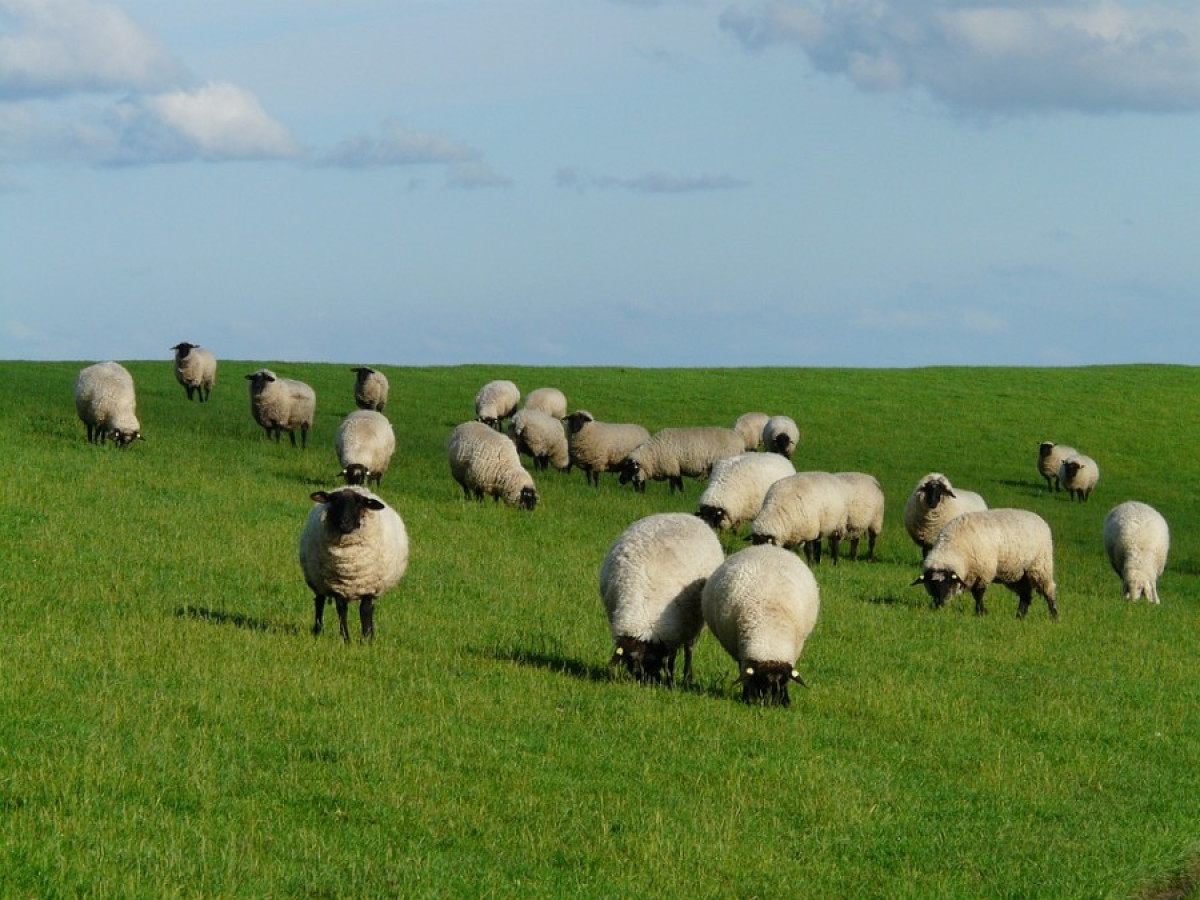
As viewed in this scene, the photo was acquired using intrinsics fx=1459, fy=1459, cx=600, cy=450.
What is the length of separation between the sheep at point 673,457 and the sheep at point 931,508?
880 centimetres

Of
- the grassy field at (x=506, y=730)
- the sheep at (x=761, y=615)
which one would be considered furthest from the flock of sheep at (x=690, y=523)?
the grassy field at (x=506, y=730)

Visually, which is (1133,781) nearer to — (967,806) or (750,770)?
(967,806)

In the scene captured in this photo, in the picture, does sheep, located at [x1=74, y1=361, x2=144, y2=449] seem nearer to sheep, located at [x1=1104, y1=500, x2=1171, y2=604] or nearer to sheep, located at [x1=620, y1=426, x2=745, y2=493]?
sheep, located at [x1=620, y1=426, x2=745, y2=493]

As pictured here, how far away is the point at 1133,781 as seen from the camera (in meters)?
13.0

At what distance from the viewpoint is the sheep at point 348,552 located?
15297mm

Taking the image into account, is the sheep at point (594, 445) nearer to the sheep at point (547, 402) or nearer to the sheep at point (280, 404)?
the sheep at point (280, 404)

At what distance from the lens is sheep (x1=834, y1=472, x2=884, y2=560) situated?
27906mm

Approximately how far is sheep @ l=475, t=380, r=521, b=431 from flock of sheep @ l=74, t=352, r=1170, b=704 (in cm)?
5

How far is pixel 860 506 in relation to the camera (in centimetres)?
2798

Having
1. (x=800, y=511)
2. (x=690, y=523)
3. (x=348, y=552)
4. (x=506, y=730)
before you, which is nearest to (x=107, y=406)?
(x=800, y=511)

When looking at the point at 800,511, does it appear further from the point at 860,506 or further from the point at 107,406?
the point at 107,406

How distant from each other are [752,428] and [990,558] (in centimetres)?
2396

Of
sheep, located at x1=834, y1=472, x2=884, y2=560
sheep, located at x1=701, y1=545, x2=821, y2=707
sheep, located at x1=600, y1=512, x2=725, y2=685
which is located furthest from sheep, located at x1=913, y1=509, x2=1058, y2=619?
sheep, located at x1=701, y1=545, x2=821, y2=707

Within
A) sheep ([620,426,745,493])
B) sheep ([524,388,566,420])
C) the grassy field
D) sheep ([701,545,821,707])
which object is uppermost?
sheep ([524,388,566,420])
